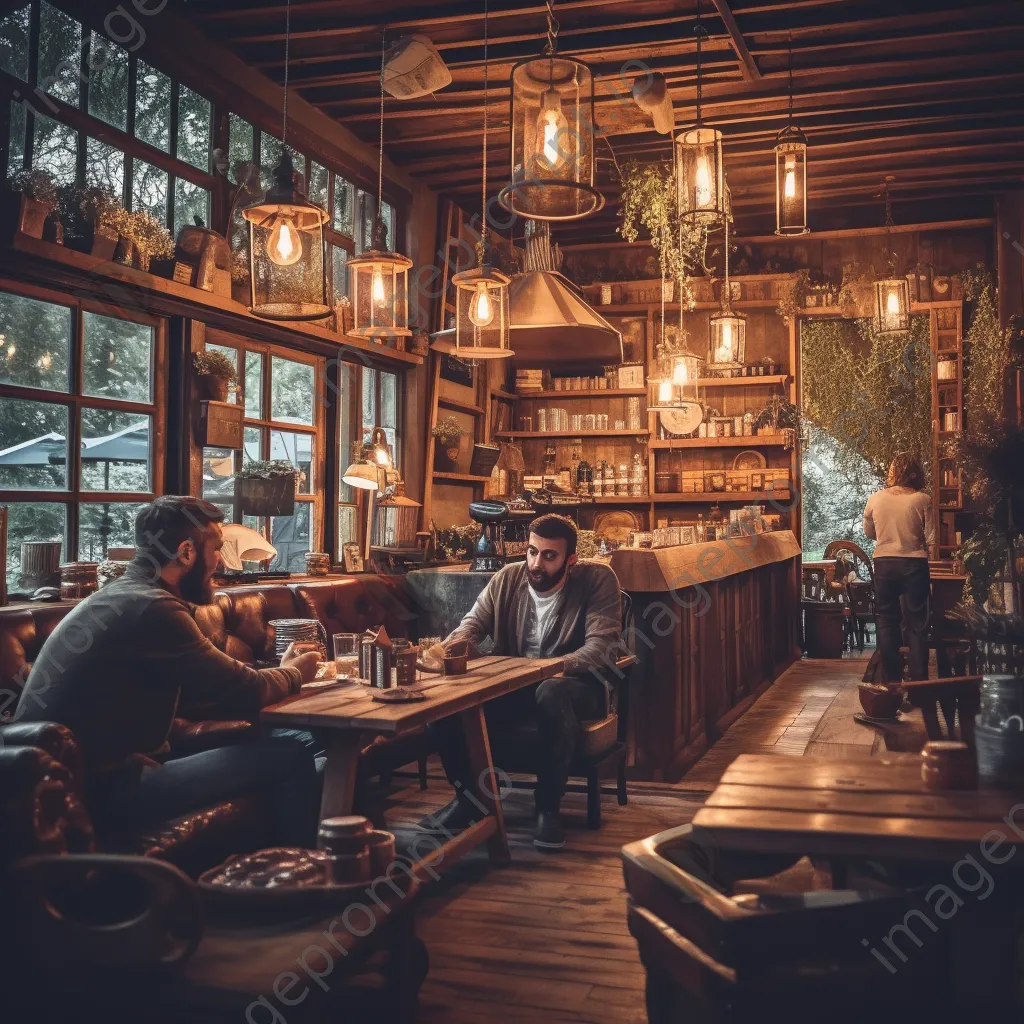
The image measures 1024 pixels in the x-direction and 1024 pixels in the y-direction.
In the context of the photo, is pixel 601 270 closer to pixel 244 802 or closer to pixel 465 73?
pixel 465 73

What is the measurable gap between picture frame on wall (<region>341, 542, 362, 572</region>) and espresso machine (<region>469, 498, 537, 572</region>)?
87 centimetres

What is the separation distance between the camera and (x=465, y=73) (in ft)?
21.0

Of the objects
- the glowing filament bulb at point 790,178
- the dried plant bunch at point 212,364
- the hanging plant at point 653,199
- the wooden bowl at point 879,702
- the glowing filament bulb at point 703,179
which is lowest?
the wooden bowl at point 879,702

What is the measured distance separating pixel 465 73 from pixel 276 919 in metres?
5.39

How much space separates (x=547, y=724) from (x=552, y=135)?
7.35 feet

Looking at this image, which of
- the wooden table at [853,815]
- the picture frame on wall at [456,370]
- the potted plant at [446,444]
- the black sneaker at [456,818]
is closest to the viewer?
the wooden table at [853,815]

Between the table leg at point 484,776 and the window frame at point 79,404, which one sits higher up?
the window frame at point 79,404

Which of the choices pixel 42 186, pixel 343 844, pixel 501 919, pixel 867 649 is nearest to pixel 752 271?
pixel 867 649

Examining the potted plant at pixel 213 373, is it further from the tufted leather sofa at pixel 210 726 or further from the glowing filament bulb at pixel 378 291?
the tufted leather sofa at pixel 210 726

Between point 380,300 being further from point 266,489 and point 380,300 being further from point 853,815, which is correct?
point 853,815

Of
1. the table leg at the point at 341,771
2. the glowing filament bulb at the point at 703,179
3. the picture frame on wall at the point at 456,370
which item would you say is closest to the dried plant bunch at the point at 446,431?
the picture frame on wall at the point at 456,370

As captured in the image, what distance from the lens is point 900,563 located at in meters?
7.46

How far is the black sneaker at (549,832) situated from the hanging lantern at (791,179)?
3.35 meters

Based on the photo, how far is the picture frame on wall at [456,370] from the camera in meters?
8.72
